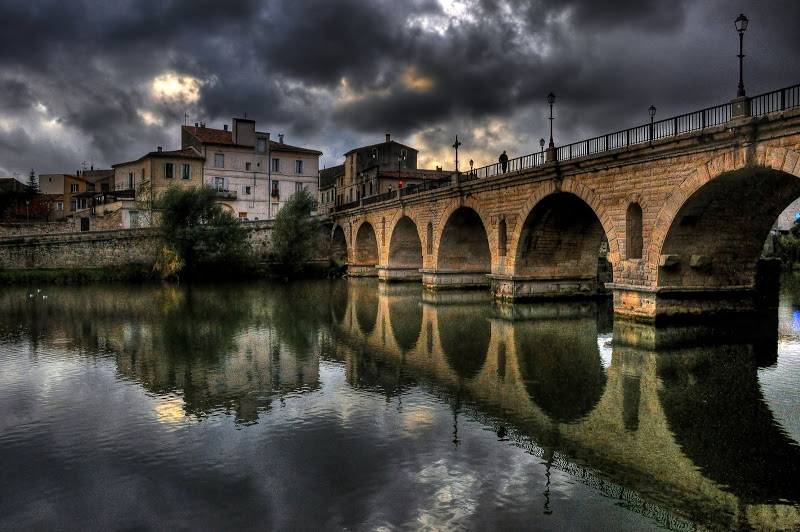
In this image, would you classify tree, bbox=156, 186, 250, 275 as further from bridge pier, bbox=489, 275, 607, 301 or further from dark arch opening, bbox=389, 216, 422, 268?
bridge pier, bbox=489, 275, 607, 301

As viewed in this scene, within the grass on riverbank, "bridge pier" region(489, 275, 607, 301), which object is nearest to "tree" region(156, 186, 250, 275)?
the grass on riverbank

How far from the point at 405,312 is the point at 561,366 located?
10.9 meters

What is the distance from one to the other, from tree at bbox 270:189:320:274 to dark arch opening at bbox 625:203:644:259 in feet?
95.6

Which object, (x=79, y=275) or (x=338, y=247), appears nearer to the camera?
(x=79, y=275)

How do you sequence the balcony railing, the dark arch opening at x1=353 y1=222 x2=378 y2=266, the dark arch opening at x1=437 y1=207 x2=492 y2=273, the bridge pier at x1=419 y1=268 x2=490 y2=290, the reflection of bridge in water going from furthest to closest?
1. the balcony railing
2. the dark arch opening at x1=353 y1=222 x2=378 y2=266
3. the bridge pier at x1=419 y1=268 x2=490 y2=290
4. the dark arch opening at x1=437 y1=207 x2=492 y2=273
5. the reflection of bridge in water

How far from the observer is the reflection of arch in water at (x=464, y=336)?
1312 cm

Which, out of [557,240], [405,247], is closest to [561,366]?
[557,240]

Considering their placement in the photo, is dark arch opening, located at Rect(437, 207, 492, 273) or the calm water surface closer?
the calm water surface

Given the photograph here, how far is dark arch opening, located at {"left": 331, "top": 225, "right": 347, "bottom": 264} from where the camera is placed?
5109 centimetres

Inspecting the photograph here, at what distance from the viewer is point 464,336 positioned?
675 inches

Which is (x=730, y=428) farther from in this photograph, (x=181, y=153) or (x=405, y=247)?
(x=181, y=153)

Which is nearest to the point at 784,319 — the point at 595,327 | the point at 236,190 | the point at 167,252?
the point at 595,327

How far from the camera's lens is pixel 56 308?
23.5 metres

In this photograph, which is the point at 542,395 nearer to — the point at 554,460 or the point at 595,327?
the point at 554,460
